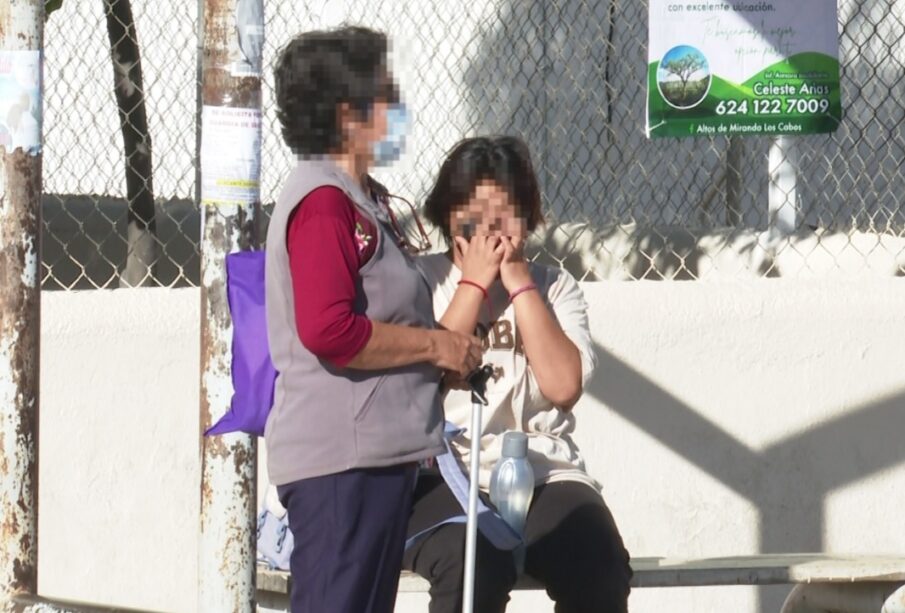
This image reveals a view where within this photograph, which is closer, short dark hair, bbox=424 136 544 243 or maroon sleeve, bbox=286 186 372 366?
maroon sleeve, bbox=286 186 372 366

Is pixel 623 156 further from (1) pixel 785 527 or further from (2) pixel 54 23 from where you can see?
(2) pixel 54 23

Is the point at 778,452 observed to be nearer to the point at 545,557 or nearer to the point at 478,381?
the point at 545,557

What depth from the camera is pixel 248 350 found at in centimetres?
300

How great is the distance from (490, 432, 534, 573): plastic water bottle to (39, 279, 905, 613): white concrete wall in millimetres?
1096

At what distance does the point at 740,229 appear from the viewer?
5418 mm

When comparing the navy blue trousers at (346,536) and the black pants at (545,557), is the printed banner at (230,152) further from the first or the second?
the black pants at (545,557)

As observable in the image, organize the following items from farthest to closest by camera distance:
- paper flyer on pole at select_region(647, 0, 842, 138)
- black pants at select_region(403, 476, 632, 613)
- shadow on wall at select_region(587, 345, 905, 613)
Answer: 1. paper flyer on pole at select_region(647, 0, 842, 138)
2. shadow on wall at select_region(587, 345, 905, 613)
3. black pants at select_region(403, 476, 632, 613)

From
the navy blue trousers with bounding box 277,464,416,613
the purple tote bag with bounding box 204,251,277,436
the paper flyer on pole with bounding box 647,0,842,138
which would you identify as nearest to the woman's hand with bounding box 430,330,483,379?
the navy blue trousers with bounding box 277,464,416,613

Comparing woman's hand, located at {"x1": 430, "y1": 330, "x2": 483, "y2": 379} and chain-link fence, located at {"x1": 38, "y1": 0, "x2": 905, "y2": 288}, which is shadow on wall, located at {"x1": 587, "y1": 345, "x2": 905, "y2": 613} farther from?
woman's hand, located at {"x1": 430, "y1": 330, "x2": 483, "y2": 379}

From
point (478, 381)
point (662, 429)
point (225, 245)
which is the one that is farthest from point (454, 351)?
point (662, 429)

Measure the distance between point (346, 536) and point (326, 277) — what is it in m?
0.50

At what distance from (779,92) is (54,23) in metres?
3.26

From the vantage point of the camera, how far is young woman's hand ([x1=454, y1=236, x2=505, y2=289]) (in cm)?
349

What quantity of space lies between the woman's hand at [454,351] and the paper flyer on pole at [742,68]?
2.07 metres
